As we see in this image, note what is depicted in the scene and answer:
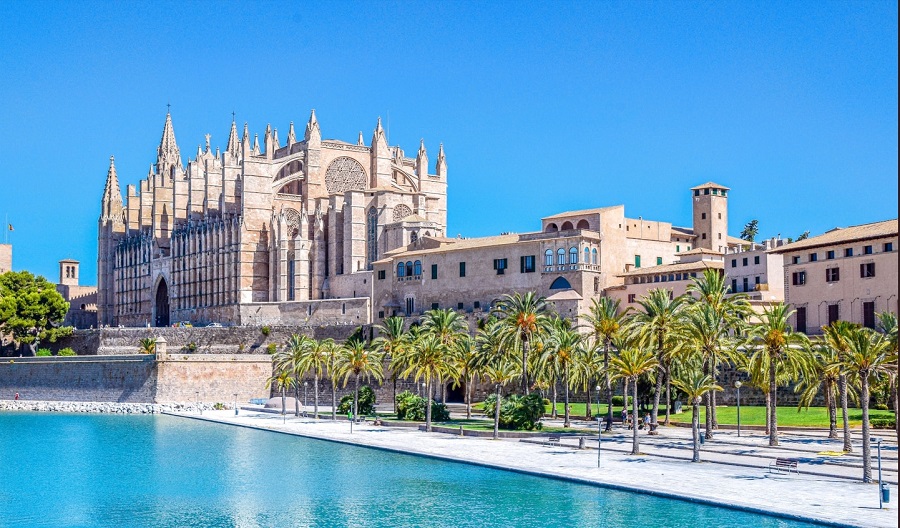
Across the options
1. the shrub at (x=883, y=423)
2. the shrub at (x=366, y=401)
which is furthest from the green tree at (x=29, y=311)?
the shrub at (x=883, y=423)

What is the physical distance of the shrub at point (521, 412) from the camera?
4969cm

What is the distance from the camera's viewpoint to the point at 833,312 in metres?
53.4

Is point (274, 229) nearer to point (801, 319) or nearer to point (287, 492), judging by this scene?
point (801, 319)

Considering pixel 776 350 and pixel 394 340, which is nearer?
pixel 776 350

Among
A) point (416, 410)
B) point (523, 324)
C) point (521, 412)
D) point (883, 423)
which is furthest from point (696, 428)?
point (416, 410)

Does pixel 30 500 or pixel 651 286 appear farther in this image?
pixel 651 286

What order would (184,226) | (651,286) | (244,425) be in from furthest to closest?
(184,226) < (651,286) < (244,425)

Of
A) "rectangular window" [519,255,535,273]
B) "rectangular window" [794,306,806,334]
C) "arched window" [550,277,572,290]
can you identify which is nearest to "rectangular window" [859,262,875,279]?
"rectangular window" [794,306,806,334]

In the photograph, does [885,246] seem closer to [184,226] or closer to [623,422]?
[623,422]

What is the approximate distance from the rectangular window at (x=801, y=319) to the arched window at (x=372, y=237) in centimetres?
3620

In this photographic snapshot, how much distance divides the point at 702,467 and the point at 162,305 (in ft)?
244

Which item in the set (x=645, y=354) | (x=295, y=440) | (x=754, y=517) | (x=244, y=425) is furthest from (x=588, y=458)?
(x=244, y=425)

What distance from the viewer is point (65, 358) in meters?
77.8

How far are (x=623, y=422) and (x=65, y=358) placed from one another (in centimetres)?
4233
